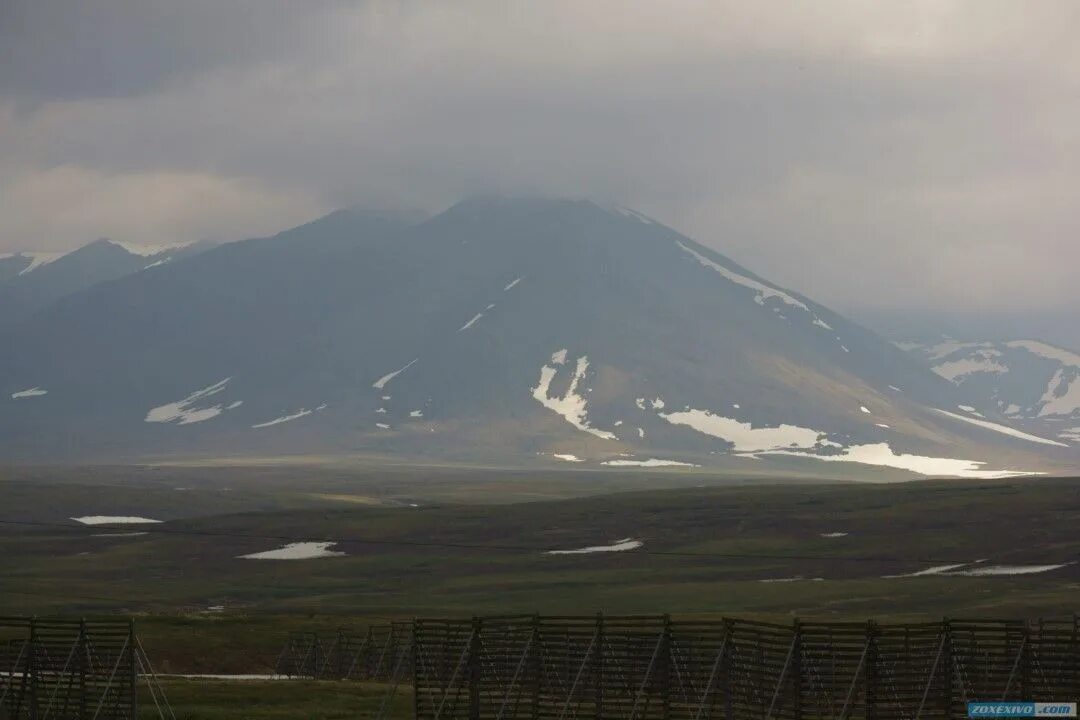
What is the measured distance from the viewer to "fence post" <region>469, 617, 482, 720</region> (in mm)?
50531

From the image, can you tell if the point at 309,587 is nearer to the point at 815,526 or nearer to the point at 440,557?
the point at 440,557

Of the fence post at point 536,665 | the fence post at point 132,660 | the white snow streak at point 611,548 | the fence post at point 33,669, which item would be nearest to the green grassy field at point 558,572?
the white snow streak at point 611,548

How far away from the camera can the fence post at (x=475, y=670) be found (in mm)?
50531

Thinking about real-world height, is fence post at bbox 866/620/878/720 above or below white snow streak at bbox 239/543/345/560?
above

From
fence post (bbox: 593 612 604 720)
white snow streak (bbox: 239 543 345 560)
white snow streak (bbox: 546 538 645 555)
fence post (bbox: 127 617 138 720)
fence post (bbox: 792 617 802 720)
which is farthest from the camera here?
white snow streak (bbox: 239 543 345 560)

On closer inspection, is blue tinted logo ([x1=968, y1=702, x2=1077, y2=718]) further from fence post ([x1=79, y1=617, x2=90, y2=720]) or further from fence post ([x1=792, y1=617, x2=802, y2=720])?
fence post ([x1=79, y1=617, x2=90, y2=720])

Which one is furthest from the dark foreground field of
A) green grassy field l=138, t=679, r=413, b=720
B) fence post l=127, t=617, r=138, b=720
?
fence post l=127, t=617, r=138, b=720

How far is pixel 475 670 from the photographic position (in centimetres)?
5069

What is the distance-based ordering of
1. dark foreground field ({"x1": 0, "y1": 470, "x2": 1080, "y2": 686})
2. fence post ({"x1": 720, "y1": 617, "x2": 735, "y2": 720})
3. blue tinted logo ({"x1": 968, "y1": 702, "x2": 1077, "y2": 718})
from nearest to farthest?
blue tinted logo ({"x1": 968, "y1": 702, "x2": 1077, "y2": 718}) → fence post ({"x1": 720, "y1": 617, "x2": 735, "y2": 720}) → dark foreground field ({"x1": 0, "y1": 470, "x2": 1080, "y2": 686})

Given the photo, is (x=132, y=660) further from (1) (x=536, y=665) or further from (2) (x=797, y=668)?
(2) (x=797, y=668)

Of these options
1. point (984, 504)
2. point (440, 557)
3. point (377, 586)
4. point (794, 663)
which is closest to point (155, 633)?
point (794, 663)

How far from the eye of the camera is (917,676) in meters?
45.5

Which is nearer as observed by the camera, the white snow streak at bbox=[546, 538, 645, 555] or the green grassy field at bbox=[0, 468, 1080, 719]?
the green grassy field at bbox=[0, 468, 1080, 719]

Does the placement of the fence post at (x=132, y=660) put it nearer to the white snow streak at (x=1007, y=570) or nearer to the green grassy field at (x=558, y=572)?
the green grassy field at (x=558, y=572)
